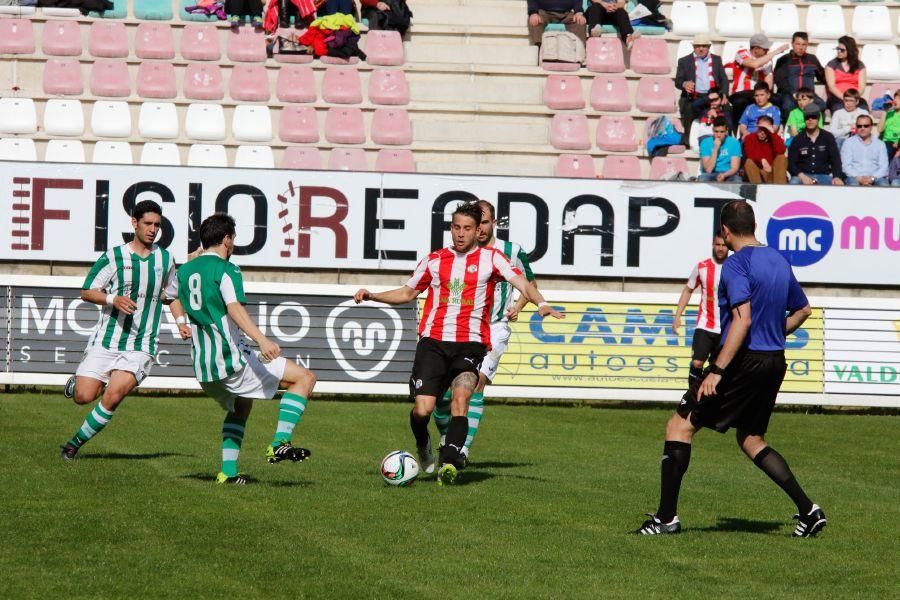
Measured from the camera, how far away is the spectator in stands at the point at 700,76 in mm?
22359

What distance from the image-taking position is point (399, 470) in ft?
32.5

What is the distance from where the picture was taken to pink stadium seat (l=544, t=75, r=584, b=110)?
2317 centimetres

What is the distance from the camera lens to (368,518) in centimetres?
854

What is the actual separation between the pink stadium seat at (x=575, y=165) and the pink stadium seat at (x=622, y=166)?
8.3 inches

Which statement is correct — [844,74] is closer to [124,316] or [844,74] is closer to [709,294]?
[709,294]

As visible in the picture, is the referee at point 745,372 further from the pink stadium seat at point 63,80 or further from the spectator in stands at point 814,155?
the pink stadium seat at point 63,80

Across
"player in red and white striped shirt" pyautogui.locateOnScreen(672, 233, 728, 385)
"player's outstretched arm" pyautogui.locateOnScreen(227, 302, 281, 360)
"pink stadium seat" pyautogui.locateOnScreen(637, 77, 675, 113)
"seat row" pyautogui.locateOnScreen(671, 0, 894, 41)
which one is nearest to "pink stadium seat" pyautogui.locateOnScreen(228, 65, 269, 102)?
"pink stadium seat" pyautogui.locateOnScreen(637, 77, 675, 113)

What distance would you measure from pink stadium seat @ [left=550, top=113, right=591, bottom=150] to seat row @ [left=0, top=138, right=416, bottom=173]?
251 centimetres

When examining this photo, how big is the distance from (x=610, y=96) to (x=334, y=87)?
14.6 ft

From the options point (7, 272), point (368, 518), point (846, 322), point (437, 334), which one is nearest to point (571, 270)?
point (846, 322)

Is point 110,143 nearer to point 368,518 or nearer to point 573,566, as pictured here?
point 368,518

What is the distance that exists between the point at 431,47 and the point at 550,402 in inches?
299

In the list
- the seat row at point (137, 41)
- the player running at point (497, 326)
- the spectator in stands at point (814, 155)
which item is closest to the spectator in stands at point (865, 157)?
the spectator in stands at point (814, 155)

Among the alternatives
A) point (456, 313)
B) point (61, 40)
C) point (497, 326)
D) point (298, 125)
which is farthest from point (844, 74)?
point (456, 313)
